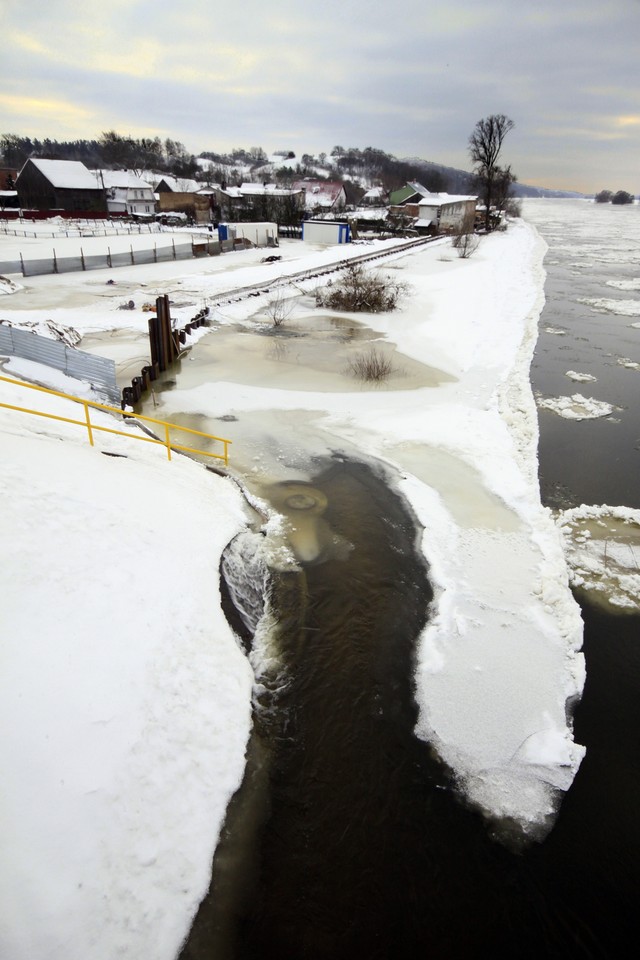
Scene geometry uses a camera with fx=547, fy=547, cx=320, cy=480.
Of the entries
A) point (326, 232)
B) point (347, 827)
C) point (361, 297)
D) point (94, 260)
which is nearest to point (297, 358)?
point (361, 297)

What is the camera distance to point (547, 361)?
854 inches

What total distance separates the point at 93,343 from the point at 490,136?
7971 cm

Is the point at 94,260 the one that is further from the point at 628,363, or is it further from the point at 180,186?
the point at 180,186

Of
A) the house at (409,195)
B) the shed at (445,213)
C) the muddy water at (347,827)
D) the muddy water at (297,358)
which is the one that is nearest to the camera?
the muddy water at (347,827)

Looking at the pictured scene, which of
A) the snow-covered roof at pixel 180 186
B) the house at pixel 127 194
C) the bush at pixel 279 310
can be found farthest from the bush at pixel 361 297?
the snow-covered roof at pixel 180 186

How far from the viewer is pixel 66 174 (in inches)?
2522

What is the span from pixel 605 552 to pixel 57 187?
72.6 m

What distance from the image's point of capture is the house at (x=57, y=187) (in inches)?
2457

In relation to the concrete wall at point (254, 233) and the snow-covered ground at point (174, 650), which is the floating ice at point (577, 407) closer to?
the snow-covered ground at point (174, 650)

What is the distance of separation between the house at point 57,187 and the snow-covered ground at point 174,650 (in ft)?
207

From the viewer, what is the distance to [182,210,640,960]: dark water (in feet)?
15.8

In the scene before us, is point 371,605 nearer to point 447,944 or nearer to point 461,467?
point 447,944

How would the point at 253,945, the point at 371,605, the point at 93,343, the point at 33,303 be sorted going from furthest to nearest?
the point at 33,303
the point at 93,343
the point at 371,605
the point at 253,945

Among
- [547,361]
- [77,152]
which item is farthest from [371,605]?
[77,152]
